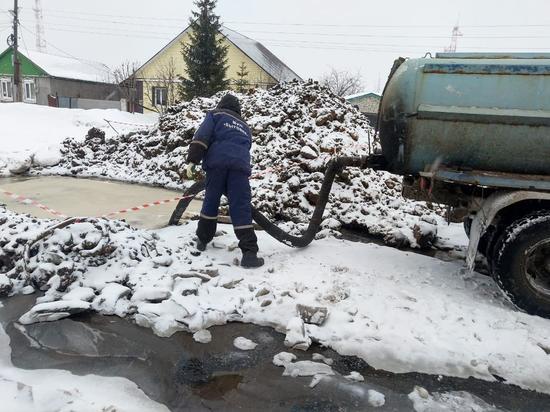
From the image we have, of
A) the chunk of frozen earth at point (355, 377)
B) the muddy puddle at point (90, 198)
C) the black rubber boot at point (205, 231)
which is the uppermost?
the black rubber boot at point (205, 231)

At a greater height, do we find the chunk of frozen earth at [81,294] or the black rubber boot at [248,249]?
→ the black rubber boot at [248,249]

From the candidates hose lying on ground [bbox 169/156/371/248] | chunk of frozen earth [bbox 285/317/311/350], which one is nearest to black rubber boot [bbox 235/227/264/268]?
hose lying on ground [bbox 169/156/371/248]

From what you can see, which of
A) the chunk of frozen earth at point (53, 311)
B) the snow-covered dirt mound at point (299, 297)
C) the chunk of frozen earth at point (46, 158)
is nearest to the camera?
the snow-covered dirt mound at point (299, 297)

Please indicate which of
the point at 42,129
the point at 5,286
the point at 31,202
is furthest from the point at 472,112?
the point at 42,129

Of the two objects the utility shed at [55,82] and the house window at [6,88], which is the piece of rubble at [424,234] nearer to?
the utility shed at [55,82]

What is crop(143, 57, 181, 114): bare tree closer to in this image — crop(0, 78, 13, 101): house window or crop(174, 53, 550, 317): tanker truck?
crop(0, 78, 13, 101): house window

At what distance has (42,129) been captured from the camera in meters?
15.3

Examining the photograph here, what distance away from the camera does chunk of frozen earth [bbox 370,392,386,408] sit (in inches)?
106

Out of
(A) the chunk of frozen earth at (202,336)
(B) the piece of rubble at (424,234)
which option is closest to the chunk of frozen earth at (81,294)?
(A) the chunk of frozen earth at (202,336)

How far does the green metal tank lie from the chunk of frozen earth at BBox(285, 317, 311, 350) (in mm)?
1892

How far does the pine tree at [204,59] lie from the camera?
22.0 metres

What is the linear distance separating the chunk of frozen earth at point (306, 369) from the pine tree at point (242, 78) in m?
22.7

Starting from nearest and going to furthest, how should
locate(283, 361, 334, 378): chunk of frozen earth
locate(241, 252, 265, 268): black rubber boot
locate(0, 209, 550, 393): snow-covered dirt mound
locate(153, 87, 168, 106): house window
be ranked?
locate(283, 361, 334, 378): chunk of frozen earth
locate(0, 209, 550, 393): snow-covered dirt mound
locate(241, 252, 265, 268): black rubber boot
locate(153, 87, 168, 106): house window

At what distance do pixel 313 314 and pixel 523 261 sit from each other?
1.86 m
